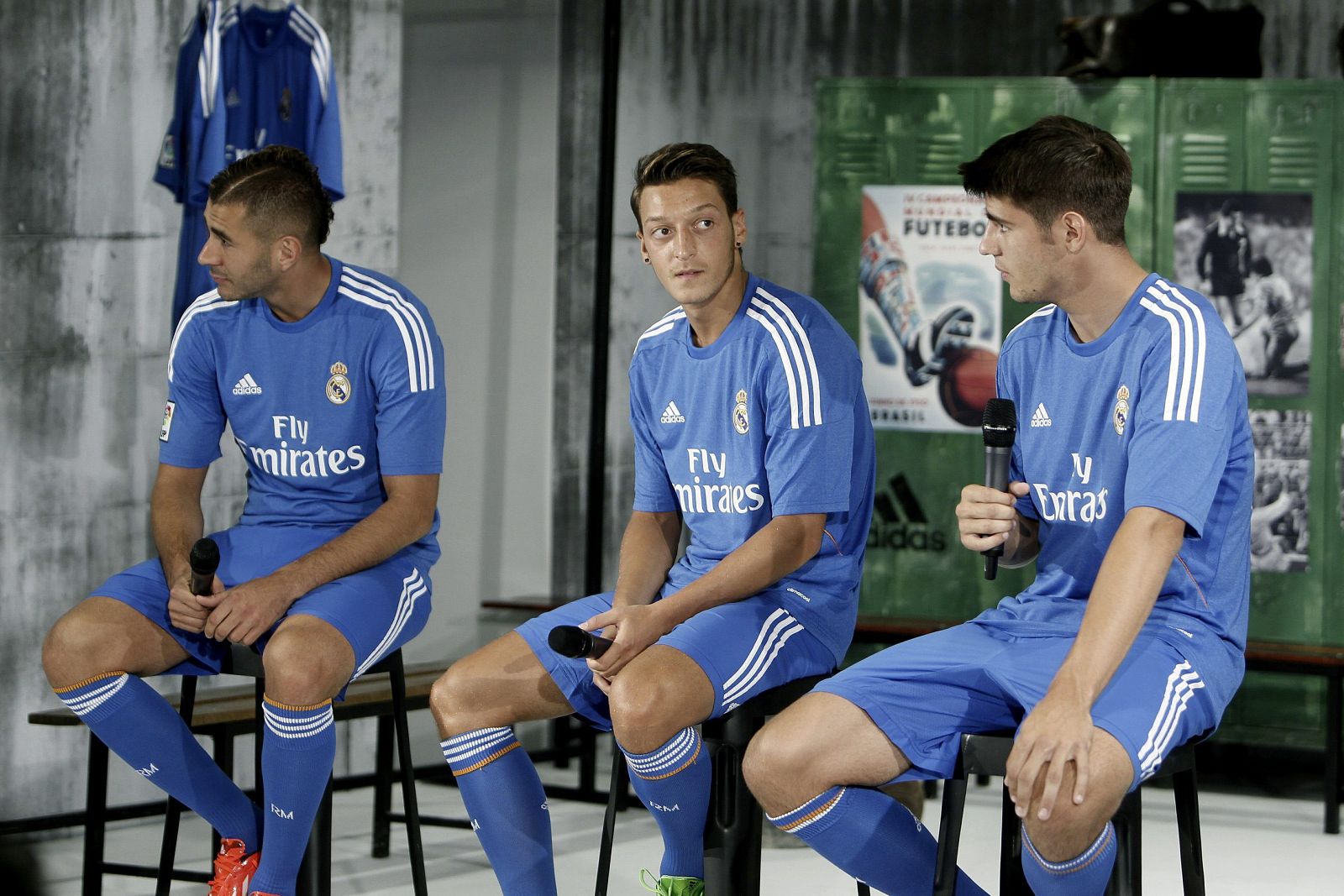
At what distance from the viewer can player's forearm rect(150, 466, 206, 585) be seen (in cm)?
290

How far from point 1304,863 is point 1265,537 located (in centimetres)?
107

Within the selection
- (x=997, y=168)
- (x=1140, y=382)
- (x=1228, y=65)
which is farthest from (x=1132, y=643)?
(x=1228, y=65)

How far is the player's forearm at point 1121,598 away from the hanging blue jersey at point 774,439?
619mm

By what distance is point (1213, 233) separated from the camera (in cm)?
450

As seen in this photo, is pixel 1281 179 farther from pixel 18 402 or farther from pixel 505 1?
pixel 18 402

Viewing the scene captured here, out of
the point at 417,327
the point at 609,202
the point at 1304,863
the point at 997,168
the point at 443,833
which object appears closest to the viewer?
the point at 997,168

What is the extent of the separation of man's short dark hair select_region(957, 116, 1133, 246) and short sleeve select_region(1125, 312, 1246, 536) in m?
0.16

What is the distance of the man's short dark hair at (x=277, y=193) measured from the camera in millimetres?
2947

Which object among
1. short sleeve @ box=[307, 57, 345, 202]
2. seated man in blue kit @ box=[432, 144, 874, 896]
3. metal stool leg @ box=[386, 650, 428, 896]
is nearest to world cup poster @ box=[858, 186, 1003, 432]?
short sleeve @ box=[307, 57, 345, 202]

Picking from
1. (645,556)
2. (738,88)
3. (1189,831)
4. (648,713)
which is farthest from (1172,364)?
(738,88)

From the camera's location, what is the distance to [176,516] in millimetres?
2980

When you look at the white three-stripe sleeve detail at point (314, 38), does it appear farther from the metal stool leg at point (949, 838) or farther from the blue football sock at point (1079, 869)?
the blue football sock at point (1079, 869)

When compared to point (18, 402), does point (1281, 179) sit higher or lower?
higher

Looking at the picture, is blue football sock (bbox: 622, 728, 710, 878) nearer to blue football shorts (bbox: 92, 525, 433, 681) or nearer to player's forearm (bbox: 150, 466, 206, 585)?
blue football shorts (bbox: 92, 525, 433, 681)
